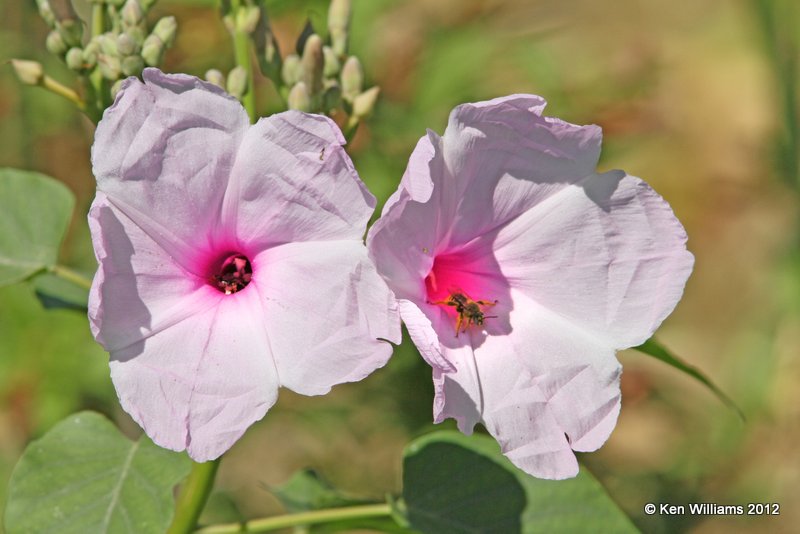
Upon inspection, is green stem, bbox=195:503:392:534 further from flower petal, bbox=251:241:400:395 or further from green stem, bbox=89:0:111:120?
green stem, bbox=89:0:111:120

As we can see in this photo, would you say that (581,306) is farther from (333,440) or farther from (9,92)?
(9,92)

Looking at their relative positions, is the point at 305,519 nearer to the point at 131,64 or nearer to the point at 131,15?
the point at 131,64

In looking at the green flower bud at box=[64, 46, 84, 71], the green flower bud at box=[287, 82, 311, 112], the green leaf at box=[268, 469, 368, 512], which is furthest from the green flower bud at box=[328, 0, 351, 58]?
the green leaf at box=[268, 469, 368, 512]

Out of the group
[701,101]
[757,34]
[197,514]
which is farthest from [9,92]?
[701,101]

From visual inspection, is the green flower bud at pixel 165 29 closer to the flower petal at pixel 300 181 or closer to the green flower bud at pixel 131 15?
the green flower bud at pixel 131 15

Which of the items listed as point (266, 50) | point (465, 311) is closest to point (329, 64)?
point (266, 50)
